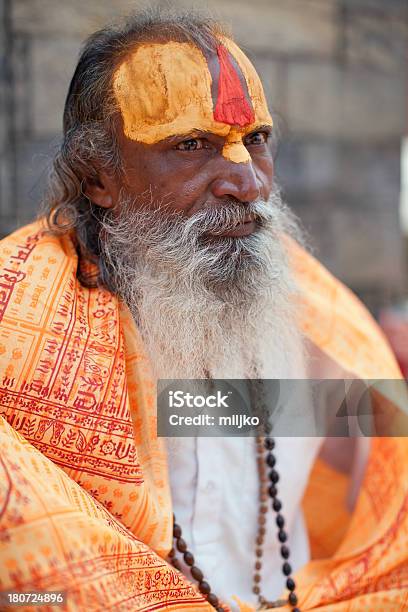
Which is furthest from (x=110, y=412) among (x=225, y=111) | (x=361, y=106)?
(x=361, y=106)

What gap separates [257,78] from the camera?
5.46 ft

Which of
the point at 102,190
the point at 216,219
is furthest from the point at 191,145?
the point at 102,190

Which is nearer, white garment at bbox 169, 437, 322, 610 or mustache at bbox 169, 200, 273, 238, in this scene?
mustache at bbox 169, 200, 273, 238

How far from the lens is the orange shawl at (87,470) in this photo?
4.19 ft

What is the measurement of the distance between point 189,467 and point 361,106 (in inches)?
113

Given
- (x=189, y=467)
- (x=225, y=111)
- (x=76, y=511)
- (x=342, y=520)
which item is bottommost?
(x=342, y=520)

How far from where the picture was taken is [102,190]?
5.70 ft

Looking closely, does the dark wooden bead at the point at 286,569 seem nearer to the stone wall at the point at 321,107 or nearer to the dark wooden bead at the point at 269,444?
the dark wooden bead at the point at 269,444

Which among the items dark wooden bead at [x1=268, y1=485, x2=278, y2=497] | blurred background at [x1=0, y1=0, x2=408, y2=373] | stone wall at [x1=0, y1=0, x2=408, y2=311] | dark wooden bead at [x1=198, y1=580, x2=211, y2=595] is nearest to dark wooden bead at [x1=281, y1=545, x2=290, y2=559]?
dark wooden bead at [x1=268, y1=485, x2=278, y2=497]

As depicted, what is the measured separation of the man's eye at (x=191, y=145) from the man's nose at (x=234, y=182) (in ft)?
0.23

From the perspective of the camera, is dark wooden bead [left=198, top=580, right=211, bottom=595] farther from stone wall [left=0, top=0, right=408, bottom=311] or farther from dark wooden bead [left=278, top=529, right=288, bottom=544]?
stone wall [left=0, top=0, right=408, bottom=311]

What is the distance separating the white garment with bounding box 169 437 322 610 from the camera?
5.81 feet

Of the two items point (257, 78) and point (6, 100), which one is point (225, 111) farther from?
point (6, 100)

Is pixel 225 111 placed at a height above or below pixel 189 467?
above
